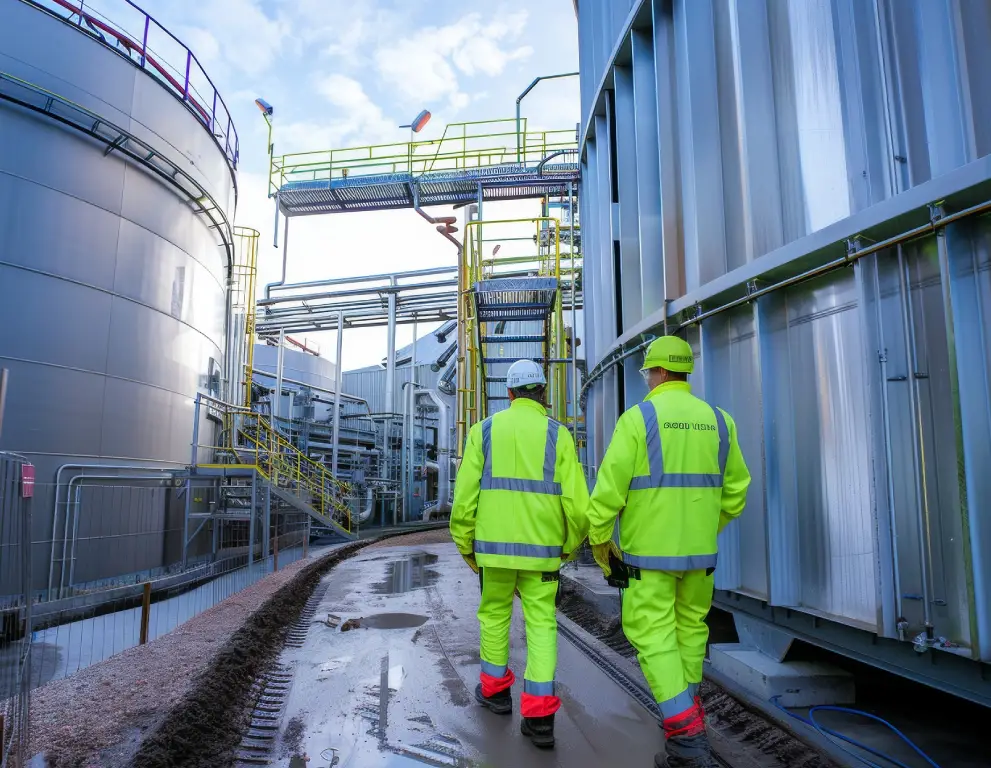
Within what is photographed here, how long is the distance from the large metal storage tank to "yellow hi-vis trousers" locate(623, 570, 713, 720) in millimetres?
823

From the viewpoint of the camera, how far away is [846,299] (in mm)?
3590

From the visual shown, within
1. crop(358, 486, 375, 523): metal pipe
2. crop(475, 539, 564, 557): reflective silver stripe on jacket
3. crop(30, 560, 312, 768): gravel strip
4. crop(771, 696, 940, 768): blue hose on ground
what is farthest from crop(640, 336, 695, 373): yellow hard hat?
crop(358, 486, 375, 523): metal pipe

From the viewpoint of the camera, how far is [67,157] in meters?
9.98

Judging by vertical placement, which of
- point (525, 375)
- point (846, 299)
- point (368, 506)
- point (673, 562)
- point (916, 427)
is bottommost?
point (368, 506)

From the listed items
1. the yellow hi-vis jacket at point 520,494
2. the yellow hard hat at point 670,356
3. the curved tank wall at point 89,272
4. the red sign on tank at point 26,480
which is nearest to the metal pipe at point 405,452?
the curved tank wall at point 89,272

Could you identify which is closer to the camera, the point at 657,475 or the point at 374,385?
the point at 657,475

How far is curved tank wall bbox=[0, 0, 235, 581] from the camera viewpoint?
927cm

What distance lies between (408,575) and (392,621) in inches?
126

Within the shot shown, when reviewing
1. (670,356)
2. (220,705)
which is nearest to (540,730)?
(220,705)

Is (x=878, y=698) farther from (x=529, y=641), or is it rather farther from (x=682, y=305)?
(x=682, y=305)

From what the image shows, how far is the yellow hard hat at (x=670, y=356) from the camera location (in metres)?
3.50

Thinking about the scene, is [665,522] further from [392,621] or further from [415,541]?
[415,541]

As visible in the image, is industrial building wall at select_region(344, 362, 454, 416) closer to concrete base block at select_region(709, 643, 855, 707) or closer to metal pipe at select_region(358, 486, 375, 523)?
metal pipe at select_region(358, 486, 375, 523)

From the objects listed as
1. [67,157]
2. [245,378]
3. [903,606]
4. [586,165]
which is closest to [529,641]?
[903,606]
